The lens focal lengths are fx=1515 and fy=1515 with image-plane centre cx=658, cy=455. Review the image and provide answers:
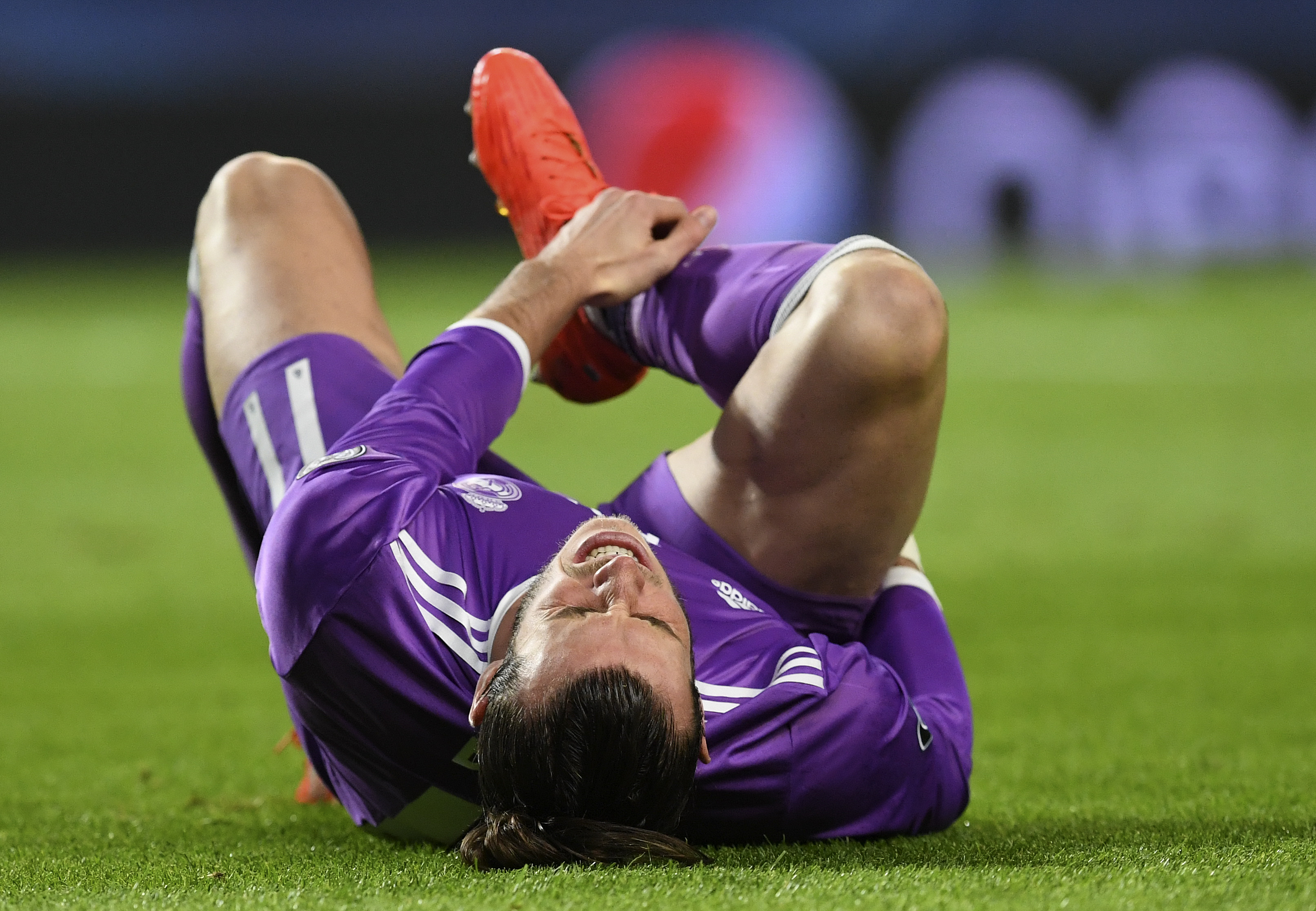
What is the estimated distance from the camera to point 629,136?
32.2 ft

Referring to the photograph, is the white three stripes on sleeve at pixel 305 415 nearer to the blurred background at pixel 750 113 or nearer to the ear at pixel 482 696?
the ear at pixel 482 696

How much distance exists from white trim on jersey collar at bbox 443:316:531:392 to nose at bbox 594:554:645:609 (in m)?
0.38

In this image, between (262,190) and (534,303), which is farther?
(262,190)

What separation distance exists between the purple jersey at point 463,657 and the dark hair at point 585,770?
105mm

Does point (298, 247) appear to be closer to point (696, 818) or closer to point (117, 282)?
point (696, 818)

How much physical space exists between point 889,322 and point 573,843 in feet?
2.04

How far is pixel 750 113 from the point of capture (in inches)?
385

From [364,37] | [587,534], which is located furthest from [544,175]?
[364,37]

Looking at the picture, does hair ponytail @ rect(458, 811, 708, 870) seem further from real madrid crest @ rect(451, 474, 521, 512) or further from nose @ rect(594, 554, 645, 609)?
real madrid crest @ rect(451, 474, 521, 512)

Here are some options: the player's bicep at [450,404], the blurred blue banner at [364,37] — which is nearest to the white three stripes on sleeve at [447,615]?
the player's bicep at [450,404]

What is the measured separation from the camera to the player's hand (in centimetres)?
183

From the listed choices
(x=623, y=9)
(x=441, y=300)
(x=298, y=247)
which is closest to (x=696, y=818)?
(x=298, y=247)

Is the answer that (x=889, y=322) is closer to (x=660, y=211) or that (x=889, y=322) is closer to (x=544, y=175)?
(x=660, y=211)

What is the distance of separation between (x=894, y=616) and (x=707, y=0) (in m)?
9.98
